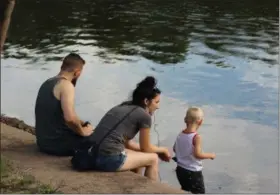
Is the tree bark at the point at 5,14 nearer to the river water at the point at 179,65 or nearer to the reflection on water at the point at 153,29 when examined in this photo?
the river water at the point at 179,65

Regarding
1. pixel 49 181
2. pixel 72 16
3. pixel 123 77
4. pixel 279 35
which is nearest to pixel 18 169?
pixel 49 181

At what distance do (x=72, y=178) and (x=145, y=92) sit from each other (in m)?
1.02

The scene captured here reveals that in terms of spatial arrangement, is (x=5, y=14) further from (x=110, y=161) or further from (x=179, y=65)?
(x=179, y=65)

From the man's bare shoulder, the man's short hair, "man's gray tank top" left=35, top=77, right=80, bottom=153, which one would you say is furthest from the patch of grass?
the man's short hair

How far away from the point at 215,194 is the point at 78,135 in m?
1.62

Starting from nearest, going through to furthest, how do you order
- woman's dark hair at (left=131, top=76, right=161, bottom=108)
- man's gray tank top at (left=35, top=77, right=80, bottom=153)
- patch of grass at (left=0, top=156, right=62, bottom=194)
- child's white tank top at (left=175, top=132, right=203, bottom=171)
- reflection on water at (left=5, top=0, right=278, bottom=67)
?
patch of grass at (left=0, top=156, right=62, bottom=194) < woman's dark hair at (left=131, top=76, right=161, bottom=108) < child's white tank top at (left=175, top=132, right=203, bottom=171) < man's gray tank top at (left=35, top=77, right=80, bottom=153) < reflection on water at (left=5, top=0, right=278, bottom=67)

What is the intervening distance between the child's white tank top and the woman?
245mm

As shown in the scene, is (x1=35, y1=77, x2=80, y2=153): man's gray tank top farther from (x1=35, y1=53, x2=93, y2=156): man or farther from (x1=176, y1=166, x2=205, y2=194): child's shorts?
(x1=176, y1=166, x2=205, y2=194): child's shorts

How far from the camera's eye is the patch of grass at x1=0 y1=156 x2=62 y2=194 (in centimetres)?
534

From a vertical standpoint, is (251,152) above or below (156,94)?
below

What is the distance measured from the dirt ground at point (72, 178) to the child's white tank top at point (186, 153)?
1.39 feet

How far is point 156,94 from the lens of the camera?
612cm

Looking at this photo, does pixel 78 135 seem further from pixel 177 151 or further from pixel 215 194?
pixel 215 194

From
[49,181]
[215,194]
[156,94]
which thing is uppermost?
[156,94]
